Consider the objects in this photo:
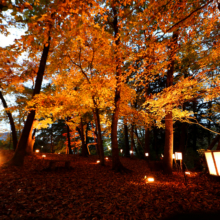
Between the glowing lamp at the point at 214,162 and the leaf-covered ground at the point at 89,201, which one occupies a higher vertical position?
the glowing lamp at the point at 214,162

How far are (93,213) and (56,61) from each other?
9401mm

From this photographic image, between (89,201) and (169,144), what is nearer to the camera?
(89,201)

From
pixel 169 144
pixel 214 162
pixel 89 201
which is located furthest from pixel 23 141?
pixel 169 144

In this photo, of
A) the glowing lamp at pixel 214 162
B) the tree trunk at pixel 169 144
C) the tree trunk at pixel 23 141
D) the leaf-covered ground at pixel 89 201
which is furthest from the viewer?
the tree trunk at pixel 169 144

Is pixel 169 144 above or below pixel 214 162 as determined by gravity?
above

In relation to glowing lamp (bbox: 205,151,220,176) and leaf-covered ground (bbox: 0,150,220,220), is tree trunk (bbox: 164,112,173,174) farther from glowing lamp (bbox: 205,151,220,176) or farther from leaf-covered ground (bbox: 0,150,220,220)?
glowing lamp (bbox: 205,151,220,176)

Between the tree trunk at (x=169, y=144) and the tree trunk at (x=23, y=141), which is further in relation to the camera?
the tree trunk at (x=169, y=144)

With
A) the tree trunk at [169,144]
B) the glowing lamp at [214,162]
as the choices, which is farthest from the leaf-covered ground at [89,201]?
the tree trunk at [169,144]

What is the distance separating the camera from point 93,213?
12.5 feet

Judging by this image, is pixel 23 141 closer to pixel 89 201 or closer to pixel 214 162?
pixel 89 201

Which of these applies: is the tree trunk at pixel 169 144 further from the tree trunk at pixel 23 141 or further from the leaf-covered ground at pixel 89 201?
the tree trunk at pixel 23 141

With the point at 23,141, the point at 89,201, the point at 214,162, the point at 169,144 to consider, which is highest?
the point at 23,141

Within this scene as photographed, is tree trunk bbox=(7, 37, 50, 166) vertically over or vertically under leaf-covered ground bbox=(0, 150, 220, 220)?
over

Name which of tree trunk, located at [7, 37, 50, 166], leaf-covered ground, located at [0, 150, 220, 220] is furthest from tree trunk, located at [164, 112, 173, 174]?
tree trunk, located at [7, 37, 50, 166]
